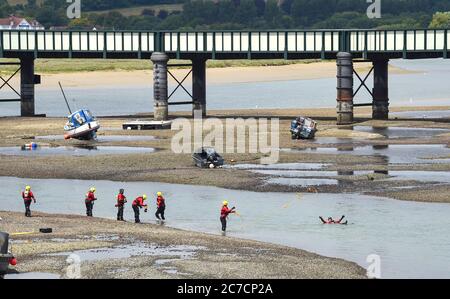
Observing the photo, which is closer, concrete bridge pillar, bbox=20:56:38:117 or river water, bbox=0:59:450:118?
concrete bridge pillar, bbox=20:56:38:117

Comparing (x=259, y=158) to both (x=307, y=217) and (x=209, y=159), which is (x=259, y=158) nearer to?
(x=209, y=159)

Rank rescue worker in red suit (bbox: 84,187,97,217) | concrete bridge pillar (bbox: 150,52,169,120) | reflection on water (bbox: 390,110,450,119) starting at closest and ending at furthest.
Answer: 1. rescue worker in red suit (bbox: 84,187,97,217)
2. concrete bridge pillar (bbox: 150,52,169,120)
3. reflection on water (bbox: 390,110,450,119)

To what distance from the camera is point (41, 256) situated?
4781 centimetres

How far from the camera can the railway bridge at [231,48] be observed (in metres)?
106

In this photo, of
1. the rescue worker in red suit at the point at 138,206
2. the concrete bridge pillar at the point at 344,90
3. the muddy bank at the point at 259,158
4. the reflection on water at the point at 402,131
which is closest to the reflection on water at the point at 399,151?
the muddy bank at the point at 259,158

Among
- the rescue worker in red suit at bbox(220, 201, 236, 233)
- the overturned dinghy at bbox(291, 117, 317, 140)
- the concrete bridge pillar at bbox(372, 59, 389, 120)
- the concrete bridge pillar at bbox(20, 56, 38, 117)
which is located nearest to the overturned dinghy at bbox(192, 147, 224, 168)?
the overturned dinghy at bbox(291, 117, 317, 140)

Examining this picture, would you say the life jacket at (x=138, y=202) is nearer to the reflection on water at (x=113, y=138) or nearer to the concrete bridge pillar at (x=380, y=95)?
the reflection on water at (x=113, y=138)

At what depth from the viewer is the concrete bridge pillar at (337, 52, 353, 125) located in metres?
104

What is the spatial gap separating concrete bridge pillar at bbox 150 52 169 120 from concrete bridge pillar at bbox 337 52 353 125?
51.6 ft

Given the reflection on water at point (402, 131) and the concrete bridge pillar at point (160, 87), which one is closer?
the reflection on water at point (402, 131)

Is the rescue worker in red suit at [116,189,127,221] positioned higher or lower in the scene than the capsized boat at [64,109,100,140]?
Answer: lower

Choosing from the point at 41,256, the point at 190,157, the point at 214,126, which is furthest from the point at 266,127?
the point at 41,256

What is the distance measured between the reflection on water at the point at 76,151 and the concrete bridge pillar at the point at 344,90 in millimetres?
21647

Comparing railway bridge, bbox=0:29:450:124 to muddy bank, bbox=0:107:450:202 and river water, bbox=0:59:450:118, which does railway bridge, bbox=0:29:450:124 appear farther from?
river water, bbox=0:59:450:118
